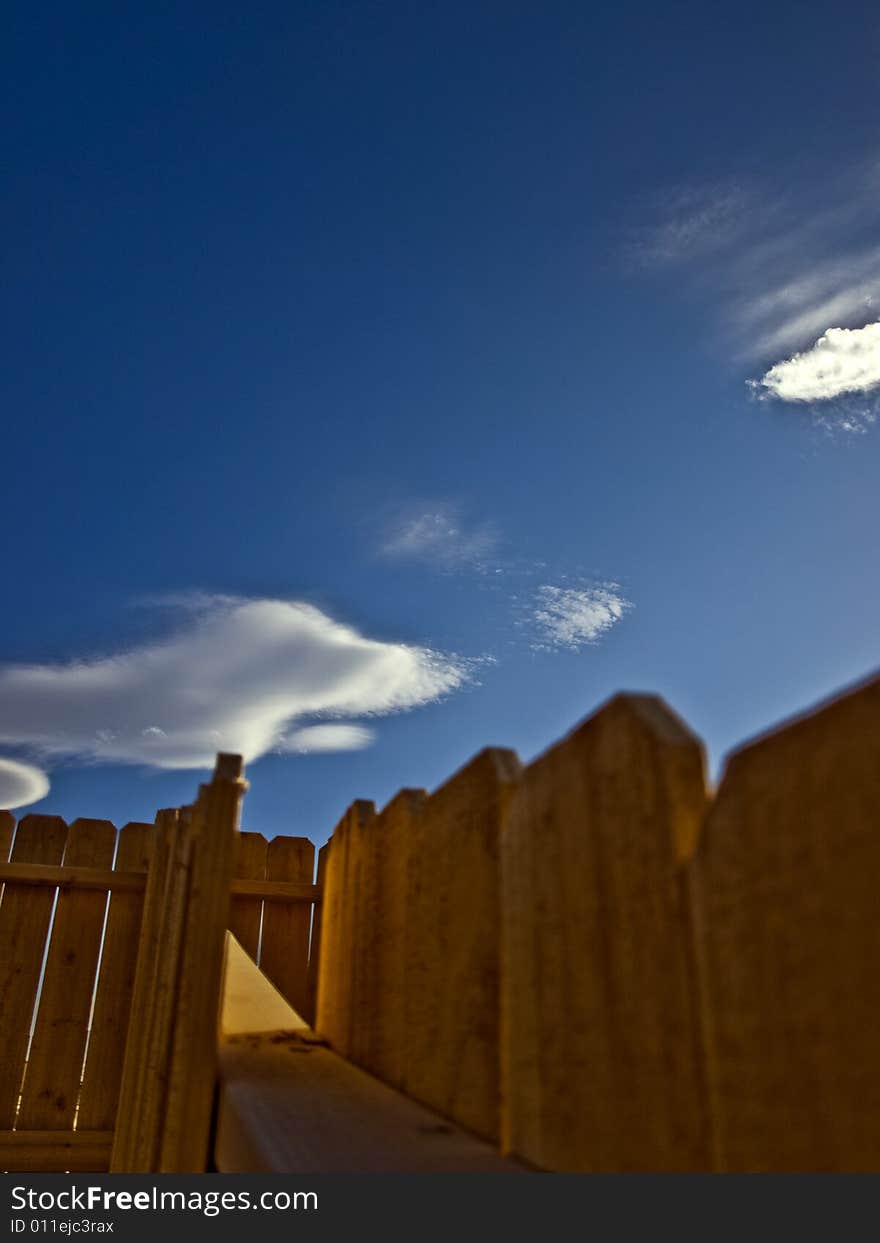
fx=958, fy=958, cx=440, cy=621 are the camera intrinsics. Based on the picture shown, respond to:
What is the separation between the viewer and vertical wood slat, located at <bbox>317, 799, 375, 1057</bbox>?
298cm

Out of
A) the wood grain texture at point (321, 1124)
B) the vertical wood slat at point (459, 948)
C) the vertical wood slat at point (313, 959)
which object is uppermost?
the vertical wood slat at point (313, 959)

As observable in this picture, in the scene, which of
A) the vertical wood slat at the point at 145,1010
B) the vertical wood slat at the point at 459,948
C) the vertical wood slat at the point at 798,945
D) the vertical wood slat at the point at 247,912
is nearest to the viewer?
the vertical wood slat at the point at 798,945

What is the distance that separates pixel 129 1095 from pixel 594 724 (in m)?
3.39

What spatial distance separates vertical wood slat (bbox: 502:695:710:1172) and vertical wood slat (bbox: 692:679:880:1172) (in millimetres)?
67

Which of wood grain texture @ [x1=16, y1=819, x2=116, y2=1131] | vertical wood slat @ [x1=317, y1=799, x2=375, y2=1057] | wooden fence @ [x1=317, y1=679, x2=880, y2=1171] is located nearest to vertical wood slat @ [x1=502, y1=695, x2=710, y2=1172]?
wooden fence @ [x1=317, y1=679, x2=880, y2=1171]

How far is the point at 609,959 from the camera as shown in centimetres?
134

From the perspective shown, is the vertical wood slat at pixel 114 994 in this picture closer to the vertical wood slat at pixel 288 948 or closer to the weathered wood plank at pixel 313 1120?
the vertical wood slat at pixel 288 948

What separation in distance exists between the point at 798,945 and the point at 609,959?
1.19 ft


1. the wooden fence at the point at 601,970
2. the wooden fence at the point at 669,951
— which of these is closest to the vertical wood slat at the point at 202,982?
the wooden fence at the point at 601,970

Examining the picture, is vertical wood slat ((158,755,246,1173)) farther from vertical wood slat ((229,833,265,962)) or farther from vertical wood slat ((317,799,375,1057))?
vertical wood slat ((229,833,265,962))

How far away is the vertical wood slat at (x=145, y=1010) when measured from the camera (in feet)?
10.8

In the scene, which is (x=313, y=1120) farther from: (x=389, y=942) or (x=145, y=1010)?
(x=145, y=1010)

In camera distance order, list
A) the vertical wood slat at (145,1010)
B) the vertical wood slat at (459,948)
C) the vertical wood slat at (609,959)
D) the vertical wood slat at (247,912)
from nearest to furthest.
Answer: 1. the vertical wood slat at (609,959)
2. the vertical wood slat at (459,948)
3. the vertical wood slat at (145,1010)
4. the vertical wood slat at (247,912)

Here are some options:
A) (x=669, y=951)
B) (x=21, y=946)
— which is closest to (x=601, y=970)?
(x=669, y=951)
